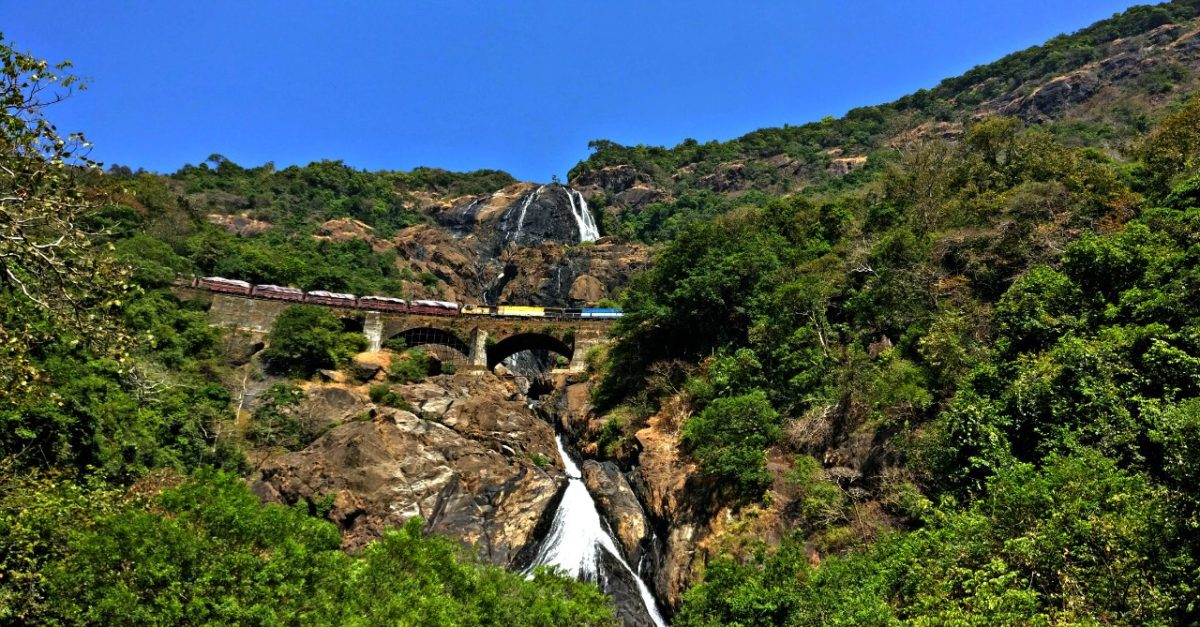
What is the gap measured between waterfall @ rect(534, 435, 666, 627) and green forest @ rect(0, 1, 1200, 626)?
3677 millimetres

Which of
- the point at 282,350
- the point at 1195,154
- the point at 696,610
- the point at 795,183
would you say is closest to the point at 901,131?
the point at 795,183

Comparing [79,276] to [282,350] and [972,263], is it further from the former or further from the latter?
[282,350]

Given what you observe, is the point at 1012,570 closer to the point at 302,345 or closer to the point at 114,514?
the point at 114,514

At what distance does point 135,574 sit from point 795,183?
10351cm

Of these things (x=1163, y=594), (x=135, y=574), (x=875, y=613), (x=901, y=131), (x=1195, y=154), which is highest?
(x=901, y=131)

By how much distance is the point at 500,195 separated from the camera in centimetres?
9756

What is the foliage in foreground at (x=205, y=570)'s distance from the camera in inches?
424

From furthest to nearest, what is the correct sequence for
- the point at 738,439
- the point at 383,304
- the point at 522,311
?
the point at 522,311 → the point at 383,304 → the point at 738,439

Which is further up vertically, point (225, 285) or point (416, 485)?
point (225, 285)

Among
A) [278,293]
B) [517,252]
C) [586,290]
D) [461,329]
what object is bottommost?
[461,329]

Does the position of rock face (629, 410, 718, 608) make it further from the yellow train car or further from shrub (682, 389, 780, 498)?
the yellow train car

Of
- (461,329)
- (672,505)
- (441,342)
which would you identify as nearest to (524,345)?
(461,329)

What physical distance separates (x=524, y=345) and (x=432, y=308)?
7.25 m

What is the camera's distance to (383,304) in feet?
162
